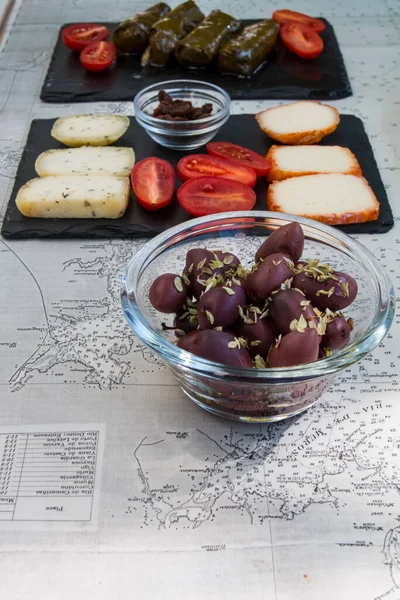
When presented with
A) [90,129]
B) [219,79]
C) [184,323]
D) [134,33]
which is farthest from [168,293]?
[134,33]

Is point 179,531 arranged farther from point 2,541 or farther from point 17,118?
point 17,118

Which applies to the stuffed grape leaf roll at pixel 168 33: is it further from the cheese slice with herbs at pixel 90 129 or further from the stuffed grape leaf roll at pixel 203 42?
the cheese slice with herbs at pixel 90 129

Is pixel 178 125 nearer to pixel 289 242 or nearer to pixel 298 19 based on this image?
pixel 289 242

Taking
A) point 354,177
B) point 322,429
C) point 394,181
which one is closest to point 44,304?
point 322,429

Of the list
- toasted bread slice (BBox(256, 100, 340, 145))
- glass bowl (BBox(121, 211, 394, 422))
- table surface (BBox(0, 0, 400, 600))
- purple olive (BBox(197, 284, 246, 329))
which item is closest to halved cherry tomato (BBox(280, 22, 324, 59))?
toasted bread slice (BBox(256, 100, 340, 145))

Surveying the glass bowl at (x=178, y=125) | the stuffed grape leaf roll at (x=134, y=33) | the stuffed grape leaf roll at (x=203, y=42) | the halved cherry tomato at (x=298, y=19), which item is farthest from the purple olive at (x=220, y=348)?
the halved cherry tomato at (x=298, y=19)
